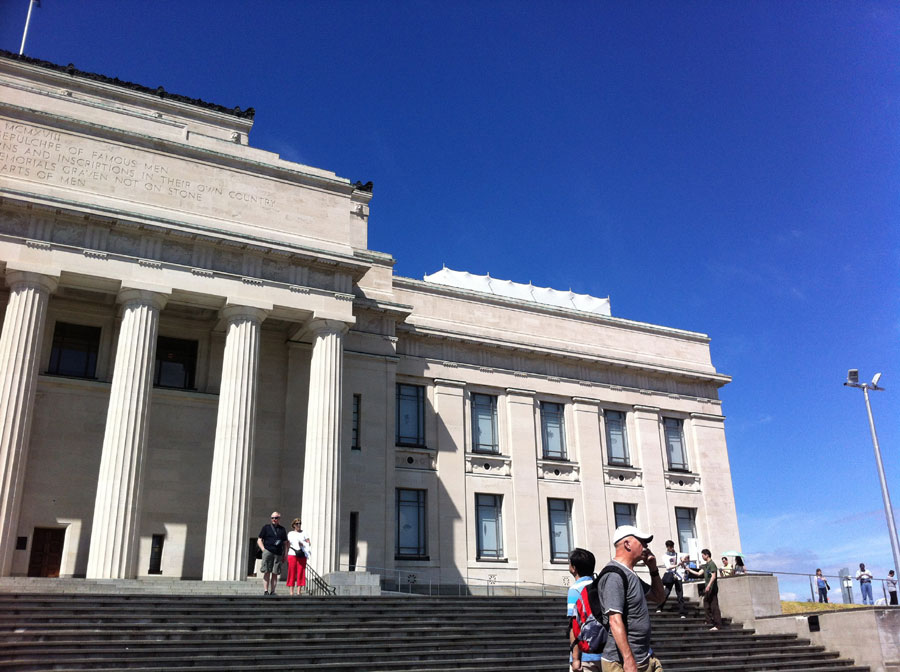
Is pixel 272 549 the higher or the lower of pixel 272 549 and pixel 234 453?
the lower

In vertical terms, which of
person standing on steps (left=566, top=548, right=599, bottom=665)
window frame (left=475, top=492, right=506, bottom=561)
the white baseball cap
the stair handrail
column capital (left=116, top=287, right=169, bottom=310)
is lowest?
person standing on steps (left=566, top=548, right=599, bottom=665)

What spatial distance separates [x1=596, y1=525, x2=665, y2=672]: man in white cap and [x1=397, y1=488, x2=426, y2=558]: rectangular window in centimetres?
2382

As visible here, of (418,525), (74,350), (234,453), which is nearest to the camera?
(234,453)

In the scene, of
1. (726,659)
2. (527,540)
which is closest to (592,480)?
(527,540)

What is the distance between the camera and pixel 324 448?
25562 millimetres

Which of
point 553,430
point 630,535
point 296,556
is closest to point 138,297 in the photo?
point 296,556

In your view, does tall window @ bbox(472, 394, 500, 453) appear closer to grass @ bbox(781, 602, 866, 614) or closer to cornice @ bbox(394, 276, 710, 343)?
cornice @ bbox(394, 276, 710, 343)

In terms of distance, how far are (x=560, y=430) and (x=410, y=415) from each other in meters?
7.18

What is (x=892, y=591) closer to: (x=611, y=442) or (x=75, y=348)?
(x=611, y=442)

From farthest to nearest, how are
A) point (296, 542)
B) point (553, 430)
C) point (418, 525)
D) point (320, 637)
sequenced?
point (553, 430) → point (418, 525) → point (296, 542) → point (320, 637)

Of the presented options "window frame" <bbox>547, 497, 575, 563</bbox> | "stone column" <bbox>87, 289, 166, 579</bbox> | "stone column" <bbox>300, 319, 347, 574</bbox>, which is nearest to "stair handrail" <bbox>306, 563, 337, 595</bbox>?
"stone column" <bbox>300, 319, 347, 574</bbox>

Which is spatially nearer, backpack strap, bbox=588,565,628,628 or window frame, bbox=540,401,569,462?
backpack strap, bbox=588,565,628,628

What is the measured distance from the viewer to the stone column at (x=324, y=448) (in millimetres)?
24484

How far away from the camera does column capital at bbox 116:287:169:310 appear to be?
78.9 feet
